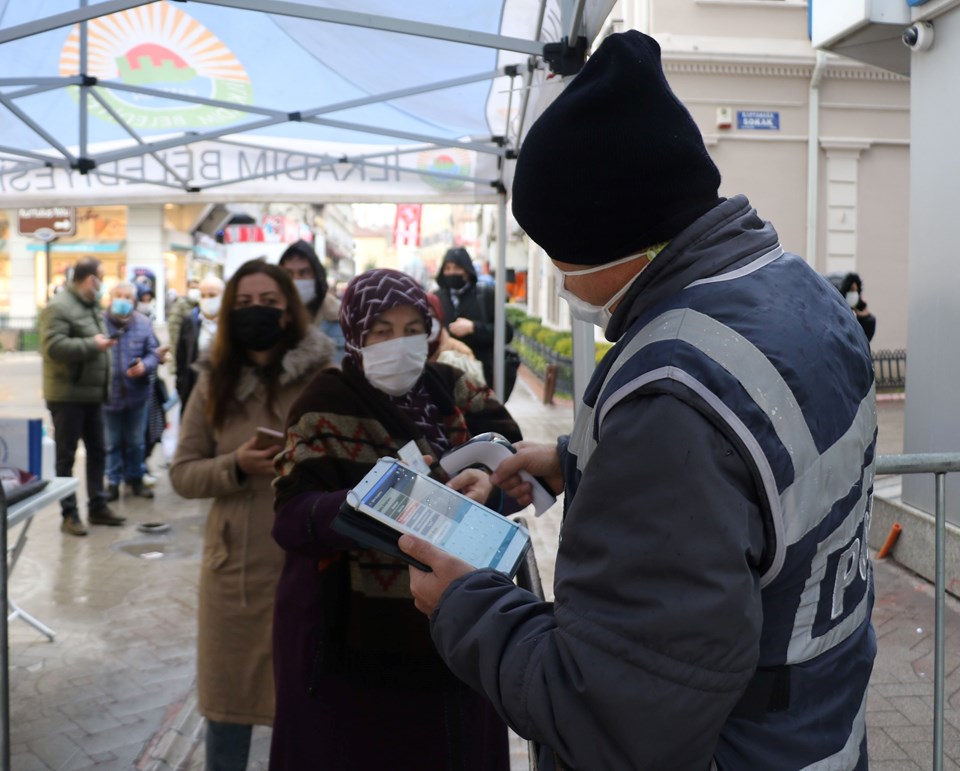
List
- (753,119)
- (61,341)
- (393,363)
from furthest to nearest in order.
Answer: (753,119), (61,341), (393,363)

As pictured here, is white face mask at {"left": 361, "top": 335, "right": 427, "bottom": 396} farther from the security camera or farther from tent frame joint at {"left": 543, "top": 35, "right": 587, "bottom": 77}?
the security camera

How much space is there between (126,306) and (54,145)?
2.39 meters

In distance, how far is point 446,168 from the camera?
7.13 meters

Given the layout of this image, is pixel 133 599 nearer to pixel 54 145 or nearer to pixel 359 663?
pixel 54 145

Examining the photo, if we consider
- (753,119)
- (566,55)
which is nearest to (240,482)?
(566,55)

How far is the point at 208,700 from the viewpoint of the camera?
3.20 metres

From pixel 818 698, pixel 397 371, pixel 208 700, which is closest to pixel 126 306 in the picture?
pixel 208 700

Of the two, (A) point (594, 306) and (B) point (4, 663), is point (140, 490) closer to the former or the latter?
(B) point (4, 663)

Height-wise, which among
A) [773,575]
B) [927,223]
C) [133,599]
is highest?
[927,223]

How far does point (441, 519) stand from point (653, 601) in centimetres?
70

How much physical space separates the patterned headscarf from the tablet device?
83 centimetres

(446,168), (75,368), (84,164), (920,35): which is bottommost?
(75,368)

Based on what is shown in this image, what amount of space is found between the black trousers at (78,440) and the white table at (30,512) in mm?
1955

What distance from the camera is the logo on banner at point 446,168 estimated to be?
7066 mm
